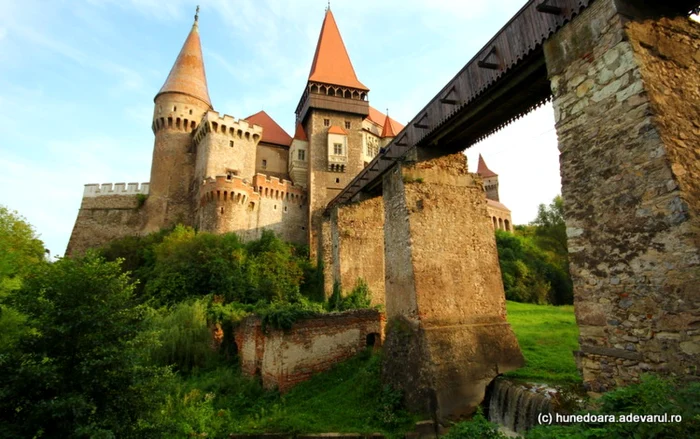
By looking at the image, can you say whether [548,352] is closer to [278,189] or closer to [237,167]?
[278,189]

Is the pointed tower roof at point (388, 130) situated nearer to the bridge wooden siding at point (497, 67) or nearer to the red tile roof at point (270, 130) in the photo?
the red tile roof at point (270, 130)

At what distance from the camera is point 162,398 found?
697cm

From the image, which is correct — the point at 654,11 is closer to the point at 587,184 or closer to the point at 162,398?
the point at 587,184

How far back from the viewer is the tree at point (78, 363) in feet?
19.0

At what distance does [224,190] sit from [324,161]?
8.48 metres

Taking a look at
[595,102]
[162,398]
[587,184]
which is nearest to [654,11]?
[595,102]

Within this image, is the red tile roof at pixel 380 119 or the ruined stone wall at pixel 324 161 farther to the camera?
the red tile roof at pixel 380 119

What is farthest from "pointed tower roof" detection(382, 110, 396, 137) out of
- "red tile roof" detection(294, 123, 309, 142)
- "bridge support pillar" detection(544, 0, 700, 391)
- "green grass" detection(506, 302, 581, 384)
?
"bridge support pillar" detection(544, 0, 700, 391)

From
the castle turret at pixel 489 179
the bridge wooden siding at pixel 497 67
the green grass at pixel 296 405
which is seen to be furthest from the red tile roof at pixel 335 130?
the castle turret at pixel 489 179

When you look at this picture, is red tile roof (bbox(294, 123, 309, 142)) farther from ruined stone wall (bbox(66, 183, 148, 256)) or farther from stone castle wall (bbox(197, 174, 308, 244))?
ruined stone wall (bbox(66, 183, 148, 256))

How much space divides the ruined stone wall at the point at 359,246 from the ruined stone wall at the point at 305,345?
10.4 ft

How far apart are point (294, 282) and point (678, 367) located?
18742mm

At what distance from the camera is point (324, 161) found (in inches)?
1219

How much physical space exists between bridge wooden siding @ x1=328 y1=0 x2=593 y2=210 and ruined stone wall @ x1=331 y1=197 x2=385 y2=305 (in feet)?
18.4
